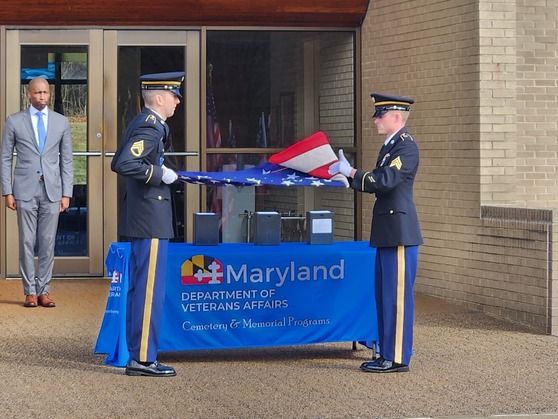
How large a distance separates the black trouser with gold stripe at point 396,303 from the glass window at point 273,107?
4.94 meters

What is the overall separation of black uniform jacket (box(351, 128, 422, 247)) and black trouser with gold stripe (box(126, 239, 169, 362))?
1504 mm

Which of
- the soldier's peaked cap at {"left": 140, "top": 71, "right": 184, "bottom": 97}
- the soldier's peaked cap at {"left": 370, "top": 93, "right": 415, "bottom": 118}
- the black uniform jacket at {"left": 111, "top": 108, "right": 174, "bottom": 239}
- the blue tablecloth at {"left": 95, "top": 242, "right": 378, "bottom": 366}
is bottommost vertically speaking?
the blue tablecloth at {"left": 95, "top": 242, "right": 378, "bottom": 366}

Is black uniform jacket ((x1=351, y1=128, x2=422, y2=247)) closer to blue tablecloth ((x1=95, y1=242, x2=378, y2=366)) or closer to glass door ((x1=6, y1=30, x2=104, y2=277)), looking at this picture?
blue tablecloth ((x1=95, y1=242, x2=378, y2=366))

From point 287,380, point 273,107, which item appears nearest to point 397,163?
point 287,380

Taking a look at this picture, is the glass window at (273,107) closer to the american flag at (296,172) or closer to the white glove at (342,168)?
the american flag at (296,172)

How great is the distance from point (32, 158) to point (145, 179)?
3598 millimetres

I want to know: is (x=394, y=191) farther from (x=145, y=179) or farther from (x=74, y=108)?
(x=74, y=108)

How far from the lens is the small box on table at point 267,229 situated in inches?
369

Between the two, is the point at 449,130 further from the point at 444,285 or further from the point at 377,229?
the point at 377,229

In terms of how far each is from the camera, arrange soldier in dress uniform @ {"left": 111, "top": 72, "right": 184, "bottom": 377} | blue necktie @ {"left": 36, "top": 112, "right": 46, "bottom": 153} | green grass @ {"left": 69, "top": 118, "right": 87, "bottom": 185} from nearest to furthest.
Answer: soldier in dress uniform @ {"left": 111, "top": 72, "right": 184, "bottom": 377} < blue necktie @ {"left": 36, "top": 112, "right": 46, "bottom": 153} < green grass @ {"left": 69, "top": 118, "right": 87, "bottom": 185}

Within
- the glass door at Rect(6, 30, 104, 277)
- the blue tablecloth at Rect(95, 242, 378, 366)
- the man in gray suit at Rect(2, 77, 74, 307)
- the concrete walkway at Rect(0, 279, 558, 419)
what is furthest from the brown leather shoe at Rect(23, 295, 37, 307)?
the blue tablecloth at Rect(95, 242, 378, 366)

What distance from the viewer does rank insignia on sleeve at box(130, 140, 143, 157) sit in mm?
8445

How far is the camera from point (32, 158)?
11.7 meters

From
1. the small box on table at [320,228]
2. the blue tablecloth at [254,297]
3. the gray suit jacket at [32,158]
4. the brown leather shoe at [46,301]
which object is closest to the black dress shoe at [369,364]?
the blue tablecloth at [254,297]
